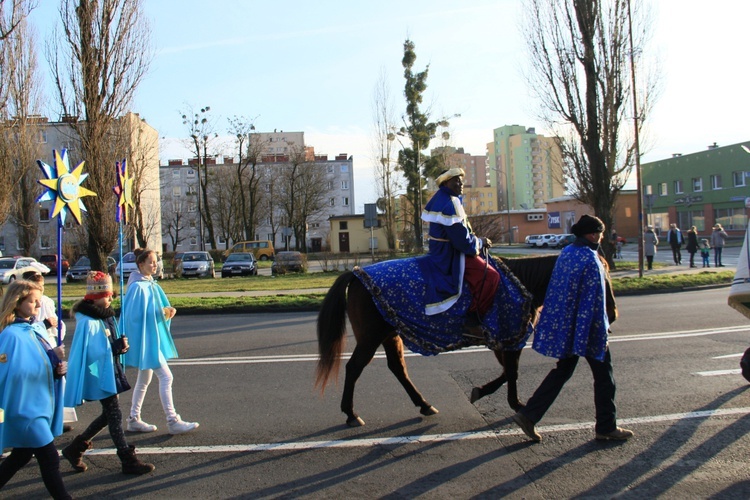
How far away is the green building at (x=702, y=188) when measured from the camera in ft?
167

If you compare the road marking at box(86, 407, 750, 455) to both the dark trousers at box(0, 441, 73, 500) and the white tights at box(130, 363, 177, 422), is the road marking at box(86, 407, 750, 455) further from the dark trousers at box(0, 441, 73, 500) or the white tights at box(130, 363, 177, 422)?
the dark trousers at box(0, 441, 73, 500)

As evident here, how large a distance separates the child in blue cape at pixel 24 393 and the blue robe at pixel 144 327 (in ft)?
4.11

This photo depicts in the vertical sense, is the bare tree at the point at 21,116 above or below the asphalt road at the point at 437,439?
above

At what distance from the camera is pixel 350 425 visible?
18.3ft

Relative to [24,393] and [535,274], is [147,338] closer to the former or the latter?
[24,393]

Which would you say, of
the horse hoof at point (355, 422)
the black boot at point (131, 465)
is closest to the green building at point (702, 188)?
the horse hoof at point (355, 422)

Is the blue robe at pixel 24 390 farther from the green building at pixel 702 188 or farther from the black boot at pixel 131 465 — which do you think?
the green building at pixel 702 188

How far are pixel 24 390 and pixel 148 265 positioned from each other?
1882mm

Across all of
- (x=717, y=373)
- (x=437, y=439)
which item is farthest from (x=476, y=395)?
(x=717, y=373)

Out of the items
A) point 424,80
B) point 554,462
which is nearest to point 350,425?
point 554,462

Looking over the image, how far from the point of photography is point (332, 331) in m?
5.86

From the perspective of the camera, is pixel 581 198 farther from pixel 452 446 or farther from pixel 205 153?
pixel 205 153

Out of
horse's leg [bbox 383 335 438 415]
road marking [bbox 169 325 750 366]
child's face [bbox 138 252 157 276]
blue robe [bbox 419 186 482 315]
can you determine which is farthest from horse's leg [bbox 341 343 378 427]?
road marking [bbox 169 325 750 366]

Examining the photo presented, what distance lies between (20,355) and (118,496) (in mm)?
1212
